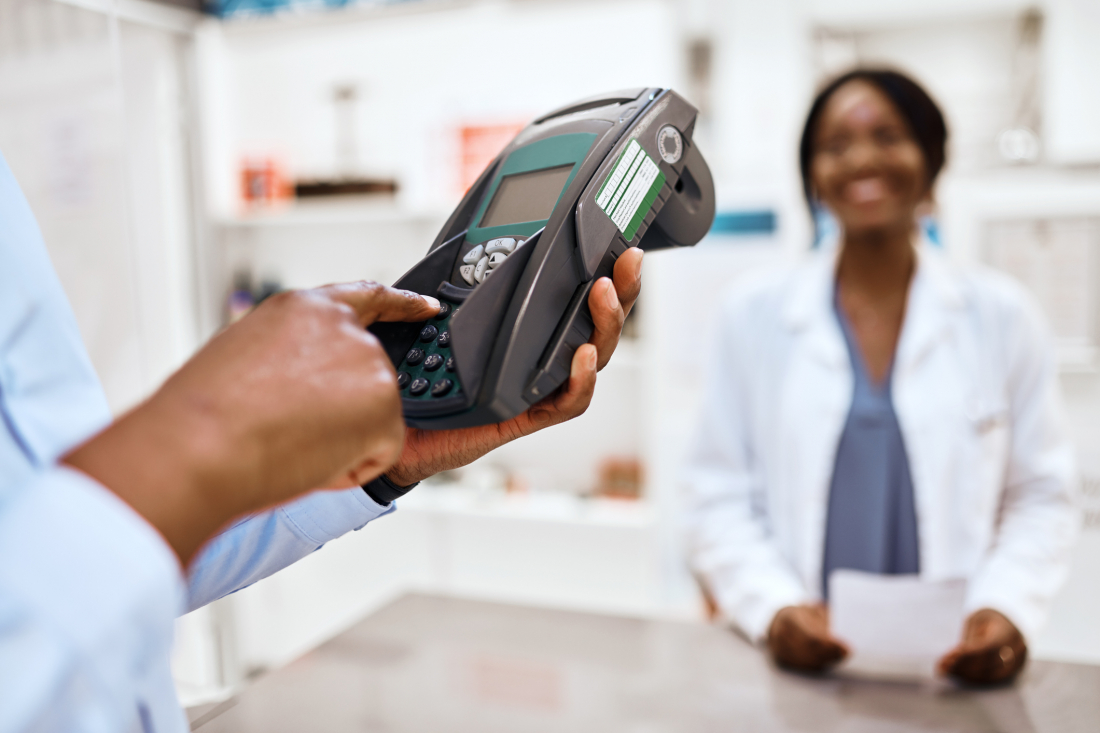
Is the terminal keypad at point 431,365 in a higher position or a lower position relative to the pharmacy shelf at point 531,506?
higher

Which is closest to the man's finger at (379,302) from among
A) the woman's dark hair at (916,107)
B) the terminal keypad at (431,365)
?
the terminal keypad at (431,365)

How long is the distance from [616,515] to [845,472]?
3.58 feet

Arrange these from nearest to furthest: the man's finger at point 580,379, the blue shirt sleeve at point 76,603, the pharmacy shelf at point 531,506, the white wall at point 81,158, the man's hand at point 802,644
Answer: the blue shirt sleeve at point 76,603
the man's finger at point 580,379
the man's hand at point 802,644
the white wall at point 81,158
the pharmacy shelf at point 531,506

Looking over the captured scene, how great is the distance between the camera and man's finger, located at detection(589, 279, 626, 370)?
0.62m

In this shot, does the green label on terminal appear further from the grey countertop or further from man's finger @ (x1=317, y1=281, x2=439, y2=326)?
the grey countertop

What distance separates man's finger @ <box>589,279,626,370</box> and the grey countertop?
0.45 m

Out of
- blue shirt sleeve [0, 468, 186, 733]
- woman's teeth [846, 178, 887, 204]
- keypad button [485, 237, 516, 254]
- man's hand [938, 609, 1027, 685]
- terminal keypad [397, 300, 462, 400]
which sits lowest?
man's hand [938, 609, 1027, 685]

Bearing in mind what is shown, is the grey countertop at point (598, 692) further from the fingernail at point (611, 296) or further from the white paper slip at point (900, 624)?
the fingernail at point (611, 296)

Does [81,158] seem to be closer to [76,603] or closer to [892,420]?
[76,603]

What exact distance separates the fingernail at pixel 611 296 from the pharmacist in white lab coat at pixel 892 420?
0.84m

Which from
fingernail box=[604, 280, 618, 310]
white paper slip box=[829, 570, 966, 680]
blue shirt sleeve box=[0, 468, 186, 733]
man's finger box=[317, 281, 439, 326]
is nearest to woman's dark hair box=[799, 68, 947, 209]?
white paper slip box=[829, 570, 966, 680]

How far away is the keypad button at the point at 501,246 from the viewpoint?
630 mm

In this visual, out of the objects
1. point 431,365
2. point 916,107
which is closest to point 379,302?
point 431,365

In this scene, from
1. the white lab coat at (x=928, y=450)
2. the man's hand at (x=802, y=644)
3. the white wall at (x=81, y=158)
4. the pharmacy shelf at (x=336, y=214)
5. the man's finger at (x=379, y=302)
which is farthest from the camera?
the pharmacy shelf at (x=336, y=214)
